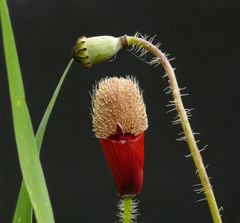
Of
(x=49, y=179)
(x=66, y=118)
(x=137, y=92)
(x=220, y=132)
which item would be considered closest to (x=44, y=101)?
(x=66, y=118)

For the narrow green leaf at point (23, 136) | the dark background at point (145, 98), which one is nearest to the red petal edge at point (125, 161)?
the narrow green leaf at point (23, 136)

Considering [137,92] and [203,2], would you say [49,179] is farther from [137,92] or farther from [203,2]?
[137,92]

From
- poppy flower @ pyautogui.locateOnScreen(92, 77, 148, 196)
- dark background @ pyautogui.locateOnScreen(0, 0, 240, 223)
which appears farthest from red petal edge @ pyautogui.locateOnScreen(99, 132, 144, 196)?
dark background @ pyautogui.locateOnScreen(0, 0, 240, 223)

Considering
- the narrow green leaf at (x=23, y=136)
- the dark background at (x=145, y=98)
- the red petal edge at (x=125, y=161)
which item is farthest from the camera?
the dark background at (x=145, y=98)

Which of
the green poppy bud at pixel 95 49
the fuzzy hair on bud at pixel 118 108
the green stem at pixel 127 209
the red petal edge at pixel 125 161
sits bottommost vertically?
the green stem at pixel 127 209

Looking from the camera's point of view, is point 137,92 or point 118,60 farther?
point 118,60

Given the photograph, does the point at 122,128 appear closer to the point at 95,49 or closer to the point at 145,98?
the point at 95,49

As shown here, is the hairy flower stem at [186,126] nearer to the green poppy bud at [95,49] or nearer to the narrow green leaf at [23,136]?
the green poppy bud at [95,49]

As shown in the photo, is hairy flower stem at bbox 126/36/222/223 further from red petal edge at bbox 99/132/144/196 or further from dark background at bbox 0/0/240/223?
dark background at bbox 0/0/240/223

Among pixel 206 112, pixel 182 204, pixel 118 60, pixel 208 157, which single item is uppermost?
pixel 118 60
